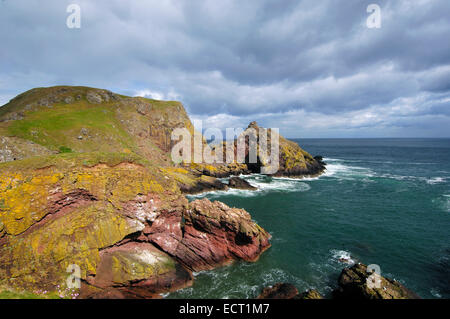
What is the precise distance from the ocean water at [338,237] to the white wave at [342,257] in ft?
0.34

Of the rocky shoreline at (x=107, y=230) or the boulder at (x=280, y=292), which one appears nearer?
the rocky shoreline at (x=107, y=230)

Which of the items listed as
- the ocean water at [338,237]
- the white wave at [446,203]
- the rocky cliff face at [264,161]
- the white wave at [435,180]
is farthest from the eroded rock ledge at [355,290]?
the white wave at [435,180]

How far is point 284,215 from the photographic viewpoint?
114 ft

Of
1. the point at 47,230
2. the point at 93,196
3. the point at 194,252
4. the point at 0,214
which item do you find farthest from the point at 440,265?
the point at 0,214

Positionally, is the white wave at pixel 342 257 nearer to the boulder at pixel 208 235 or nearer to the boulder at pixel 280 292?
the boulder at pixel 280 292

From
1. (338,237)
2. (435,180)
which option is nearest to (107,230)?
(338,237)

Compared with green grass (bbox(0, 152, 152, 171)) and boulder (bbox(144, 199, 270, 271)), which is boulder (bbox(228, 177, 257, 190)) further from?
green grass (bbox(0, 152, 152, 171))

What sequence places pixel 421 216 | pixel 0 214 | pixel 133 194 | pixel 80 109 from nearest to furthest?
pixel 0 214 < pixel 133 194 < pixel 421 216 < pixel 80 109

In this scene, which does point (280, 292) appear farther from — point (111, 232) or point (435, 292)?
point (111, 232)

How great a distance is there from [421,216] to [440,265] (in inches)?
655

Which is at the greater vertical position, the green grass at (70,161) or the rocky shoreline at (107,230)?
the green grass at (70,161)

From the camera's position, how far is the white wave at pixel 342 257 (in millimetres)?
21673
